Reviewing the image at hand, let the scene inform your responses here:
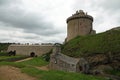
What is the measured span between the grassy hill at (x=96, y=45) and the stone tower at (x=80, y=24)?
11.4 meters

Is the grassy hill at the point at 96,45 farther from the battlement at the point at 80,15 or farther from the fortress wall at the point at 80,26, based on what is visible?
the battlement at the point at 80,15

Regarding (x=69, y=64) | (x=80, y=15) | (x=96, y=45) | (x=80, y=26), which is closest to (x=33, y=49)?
(x=80, y=26)

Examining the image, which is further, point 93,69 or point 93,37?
→ point 93,37

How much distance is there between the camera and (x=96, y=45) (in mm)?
36750

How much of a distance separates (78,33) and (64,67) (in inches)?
968

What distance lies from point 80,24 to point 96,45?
1700 cm

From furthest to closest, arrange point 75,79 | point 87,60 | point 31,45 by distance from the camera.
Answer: point 31,45, point 87,60, point 75,79

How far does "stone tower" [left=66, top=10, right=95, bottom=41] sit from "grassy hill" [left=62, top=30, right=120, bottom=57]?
11.4 meters

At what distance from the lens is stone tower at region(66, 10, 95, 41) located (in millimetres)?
52750

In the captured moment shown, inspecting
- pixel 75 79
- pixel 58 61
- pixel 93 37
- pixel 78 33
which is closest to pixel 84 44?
pixel 93 37

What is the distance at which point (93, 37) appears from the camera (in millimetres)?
40812

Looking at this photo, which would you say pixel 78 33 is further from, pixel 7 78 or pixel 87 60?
pixel 7 78

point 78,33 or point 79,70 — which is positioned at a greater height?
point 78,33

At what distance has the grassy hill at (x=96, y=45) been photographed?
34.4 m
